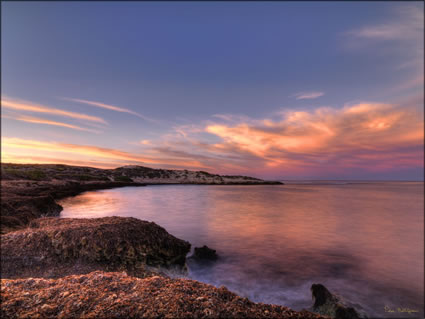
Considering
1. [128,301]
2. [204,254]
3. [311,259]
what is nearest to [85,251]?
[128,301]

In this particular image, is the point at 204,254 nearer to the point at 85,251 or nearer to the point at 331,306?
the point at 85,251

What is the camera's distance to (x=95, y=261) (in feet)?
27.7

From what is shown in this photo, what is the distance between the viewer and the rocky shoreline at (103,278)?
13.1 ft

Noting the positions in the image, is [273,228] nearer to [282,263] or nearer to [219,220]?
[219,220]

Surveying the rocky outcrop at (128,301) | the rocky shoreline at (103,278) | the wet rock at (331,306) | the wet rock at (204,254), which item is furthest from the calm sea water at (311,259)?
the rocky outcrop at (128,301)

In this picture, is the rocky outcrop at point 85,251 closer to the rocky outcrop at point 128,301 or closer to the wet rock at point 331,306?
the rocky outcrop at point 128,301

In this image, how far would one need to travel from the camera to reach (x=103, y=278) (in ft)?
17.9

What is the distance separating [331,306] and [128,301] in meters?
7.57

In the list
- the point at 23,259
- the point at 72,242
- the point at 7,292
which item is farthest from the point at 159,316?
the point at 23,259

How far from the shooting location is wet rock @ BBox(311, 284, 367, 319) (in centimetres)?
740

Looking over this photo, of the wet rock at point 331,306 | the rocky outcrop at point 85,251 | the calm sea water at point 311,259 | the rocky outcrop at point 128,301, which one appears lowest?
the calm sea water at point 311,259

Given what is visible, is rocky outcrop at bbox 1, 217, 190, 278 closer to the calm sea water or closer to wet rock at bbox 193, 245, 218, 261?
wet rock at bbox 193, 245, 218, 261

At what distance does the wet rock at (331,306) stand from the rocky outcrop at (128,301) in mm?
5000

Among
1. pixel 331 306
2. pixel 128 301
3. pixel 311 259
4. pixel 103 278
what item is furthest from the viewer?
pixel 311 259
